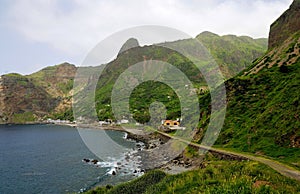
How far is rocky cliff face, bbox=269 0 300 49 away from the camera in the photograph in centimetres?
10544

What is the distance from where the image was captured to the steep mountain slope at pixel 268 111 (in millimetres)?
42625

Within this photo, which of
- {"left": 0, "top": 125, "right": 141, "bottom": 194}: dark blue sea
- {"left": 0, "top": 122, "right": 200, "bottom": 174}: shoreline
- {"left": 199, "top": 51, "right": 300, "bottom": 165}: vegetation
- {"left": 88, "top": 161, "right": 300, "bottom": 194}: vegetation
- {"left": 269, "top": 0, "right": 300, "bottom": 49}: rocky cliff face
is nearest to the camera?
{"left": 88, "top": 161, "right": 300, "bottom": 194}: vegetation

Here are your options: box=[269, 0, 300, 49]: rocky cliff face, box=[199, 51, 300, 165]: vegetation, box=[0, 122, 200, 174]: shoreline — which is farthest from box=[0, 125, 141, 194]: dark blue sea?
box=[269, 0, 300, 49]: rocky cliff face

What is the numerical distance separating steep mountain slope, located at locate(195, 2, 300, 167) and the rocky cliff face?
472 inches

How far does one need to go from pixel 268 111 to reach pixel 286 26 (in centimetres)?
7136

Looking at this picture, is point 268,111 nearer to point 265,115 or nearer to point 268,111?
point 268,111

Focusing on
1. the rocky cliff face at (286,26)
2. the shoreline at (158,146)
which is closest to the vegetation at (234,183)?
the shoreline at (158,146)

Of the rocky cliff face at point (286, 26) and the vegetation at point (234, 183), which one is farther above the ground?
the rocky cliff face at point (286, 26)

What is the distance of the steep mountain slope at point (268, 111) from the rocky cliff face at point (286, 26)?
11994mm

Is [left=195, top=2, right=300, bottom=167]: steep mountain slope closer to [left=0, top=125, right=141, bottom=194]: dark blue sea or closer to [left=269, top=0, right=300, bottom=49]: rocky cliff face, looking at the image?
[left=269, top=0, right=300, bottom=49]: rocky cliff face

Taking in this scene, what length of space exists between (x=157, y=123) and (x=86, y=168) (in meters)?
77.9

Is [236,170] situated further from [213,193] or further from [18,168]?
[18,168]

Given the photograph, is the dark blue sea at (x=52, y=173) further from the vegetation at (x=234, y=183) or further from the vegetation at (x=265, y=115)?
the vegetation at (x=234, y=183)

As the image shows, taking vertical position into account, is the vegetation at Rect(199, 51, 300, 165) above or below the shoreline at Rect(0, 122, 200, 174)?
above
